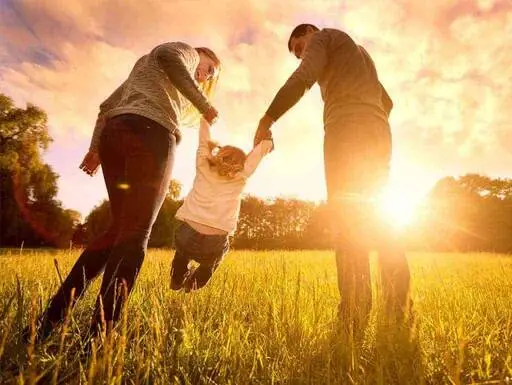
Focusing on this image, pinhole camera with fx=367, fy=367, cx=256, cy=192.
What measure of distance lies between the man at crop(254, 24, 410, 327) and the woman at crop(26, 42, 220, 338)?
2.88 ft

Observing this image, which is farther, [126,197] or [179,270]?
[179,270]

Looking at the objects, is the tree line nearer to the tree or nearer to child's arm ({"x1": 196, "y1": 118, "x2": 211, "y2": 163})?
the tree

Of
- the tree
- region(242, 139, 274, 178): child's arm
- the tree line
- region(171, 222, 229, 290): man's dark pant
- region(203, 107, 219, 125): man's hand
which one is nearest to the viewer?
region(203, 107, 219, 125): man's hand

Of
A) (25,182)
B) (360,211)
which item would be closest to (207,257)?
(360,211)

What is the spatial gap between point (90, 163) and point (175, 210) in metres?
38.7

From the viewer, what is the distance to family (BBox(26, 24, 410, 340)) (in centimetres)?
227

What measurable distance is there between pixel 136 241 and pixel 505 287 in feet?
16.5

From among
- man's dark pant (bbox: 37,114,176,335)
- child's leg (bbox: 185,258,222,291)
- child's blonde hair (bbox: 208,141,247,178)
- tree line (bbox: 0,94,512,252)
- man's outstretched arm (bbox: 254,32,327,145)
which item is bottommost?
child's leg (bbox: 185,258,222,291)

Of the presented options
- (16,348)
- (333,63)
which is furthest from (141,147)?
(333,63)

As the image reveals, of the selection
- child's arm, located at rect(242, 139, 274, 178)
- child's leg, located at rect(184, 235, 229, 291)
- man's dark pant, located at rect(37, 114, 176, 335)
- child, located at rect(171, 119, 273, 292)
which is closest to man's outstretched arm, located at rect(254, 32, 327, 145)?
child's arm, located at rect(242, 139, 274, 178)

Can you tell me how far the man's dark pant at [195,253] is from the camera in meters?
3.73

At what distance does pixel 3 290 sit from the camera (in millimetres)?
3596

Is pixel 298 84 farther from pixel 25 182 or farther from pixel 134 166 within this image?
pixel 25 182

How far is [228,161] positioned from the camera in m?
3.70
